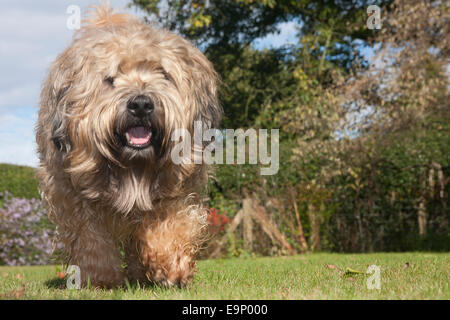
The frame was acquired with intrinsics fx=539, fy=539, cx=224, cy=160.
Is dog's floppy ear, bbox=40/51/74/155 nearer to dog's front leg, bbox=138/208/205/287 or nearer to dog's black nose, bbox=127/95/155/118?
dog's black nose, bbox=127/95/155/118

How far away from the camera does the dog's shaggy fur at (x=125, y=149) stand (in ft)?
11.8

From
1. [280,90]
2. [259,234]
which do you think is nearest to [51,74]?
[259,234]

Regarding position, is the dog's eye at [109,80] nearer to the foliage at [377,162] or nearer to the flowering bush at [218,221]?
the foliage at [377,162]

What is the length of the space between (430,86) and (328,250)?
364cm

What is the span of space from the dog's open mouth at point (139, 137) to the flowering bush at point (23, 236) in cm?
790

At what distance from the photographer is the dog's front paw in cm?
378

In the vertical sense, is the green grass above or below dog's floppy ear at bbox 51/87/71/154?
below

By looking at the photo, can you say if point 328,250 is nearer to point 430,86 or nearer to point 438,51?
point 430,86

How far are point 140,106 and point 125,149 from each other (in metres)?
0.34

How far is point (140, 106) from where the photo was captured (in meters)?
3.49

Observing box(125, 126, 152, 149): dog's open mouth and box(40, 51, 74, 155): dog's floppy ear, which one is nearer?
box(125, 126, 152, 149): dog's open mouth

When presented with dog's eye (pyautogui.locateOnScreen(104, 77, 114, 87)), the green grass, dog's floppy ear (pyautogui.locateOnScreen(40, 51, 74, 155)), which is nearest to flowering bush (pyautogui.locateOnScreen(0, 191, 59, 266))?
the green grass

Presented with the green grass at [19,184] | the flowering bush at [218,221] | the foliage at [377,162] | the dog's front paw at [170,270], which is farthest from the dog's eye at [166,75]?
the green grass at [19,184]

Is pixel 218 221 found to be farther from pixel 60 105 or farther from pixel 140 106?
pixel 140 106
